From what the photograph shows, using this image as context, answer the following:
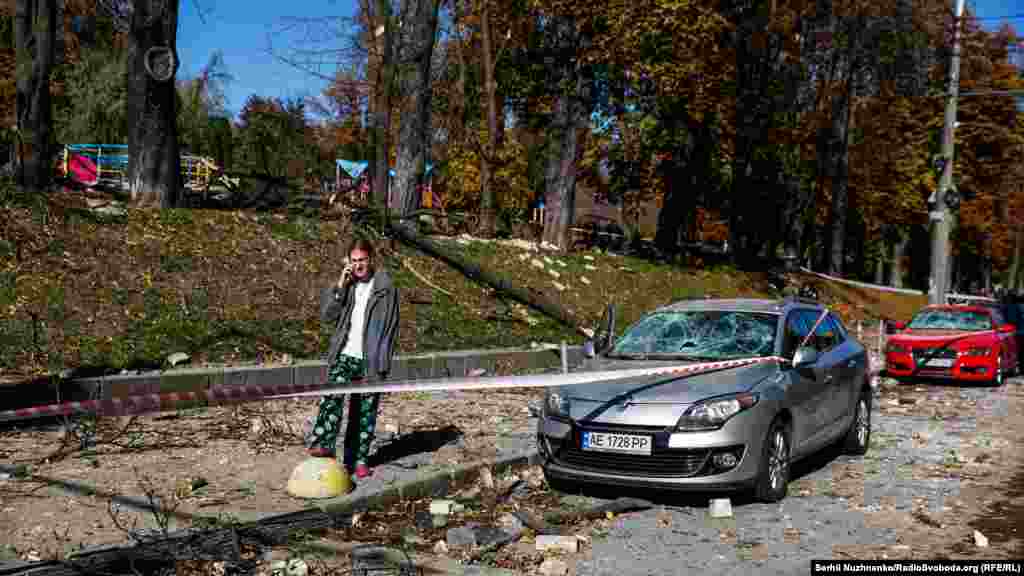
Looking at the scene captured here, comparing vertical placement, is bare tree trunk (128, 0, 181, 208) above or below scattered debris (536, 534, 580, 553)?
above

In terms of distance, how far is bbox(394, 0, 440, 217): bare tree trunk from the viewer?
58.7 ft

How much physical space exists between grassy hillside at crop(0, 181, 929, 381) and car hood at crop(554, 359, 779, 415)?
5753mm

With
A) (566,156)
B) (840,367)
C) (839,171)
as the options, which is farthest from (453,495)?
(839,171)

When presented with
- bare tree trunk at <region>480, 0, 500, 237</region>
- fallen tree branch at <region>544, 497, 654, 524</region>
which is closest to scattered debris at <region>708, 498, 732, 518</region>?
fallen tree branch at <region>544, 497, 654, 524</region>

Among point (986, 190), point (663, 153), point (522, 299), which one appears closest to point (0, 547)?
point (522, 299)

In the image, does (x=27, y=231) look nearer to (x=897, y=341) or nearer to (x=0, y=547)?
(x=0, y=547)

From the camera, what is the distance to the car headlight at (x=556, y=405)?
747 centimetres

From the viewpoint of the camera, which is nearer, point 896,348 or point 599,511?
point 599,511

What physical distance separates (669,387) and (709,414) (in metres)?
0.41

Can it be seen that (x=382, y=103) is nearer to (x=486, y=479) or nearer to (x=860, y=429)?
(x=860, y=429)

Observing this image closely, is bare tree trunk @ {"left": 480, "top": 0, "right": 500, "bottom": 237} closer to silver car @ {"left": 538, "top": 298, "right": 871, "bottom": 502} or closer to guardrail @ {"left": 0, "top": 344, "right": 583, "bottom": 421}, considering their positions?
guardrail @ {"left": 0, "top": 344, "right": 583, "bottom": 421}

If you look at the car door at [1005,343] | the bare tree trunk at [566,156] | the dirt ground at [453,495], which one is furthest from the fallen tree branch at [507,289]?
the car door at [1005,343]

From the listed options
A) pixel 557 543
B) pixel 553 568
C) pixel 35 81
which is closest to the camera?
pixel 553 568

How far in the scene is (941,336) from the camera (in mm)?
17125
